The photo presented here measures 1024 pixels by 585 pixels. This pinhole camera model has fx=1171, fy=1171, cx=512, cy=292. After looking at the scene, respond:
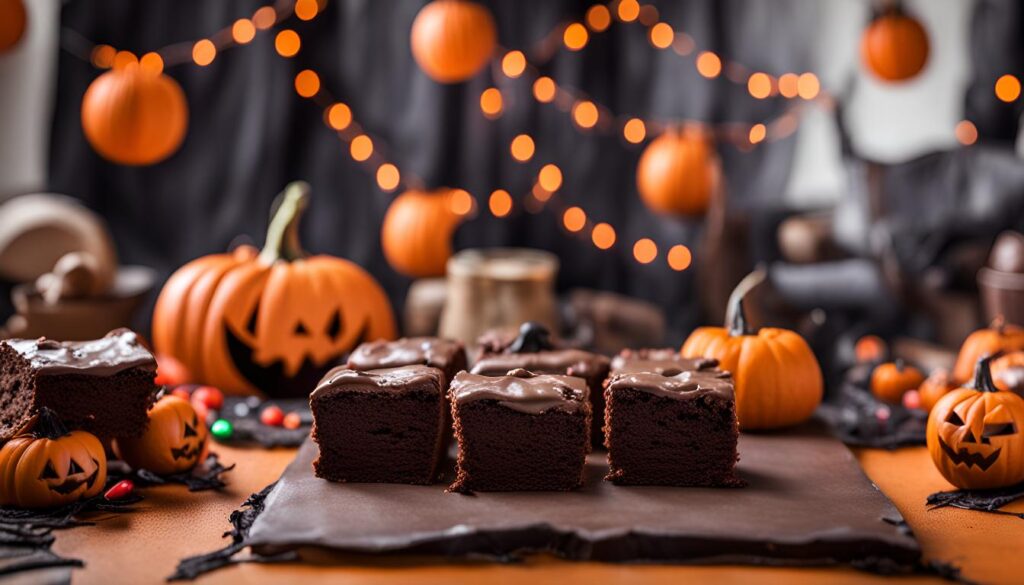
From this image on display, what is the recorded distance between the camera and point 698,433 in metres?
3.44

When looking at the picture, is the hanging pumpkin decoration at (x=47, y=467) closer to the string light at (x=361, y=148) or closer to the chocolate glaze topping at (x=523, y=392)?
the chocolate glaze topping at (x=523, y=392)

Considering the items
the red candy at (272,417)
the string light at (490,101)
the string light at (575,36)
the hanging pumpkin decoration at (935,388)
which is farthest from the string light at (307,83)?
the hanging pumpkin decoration at (935,388)

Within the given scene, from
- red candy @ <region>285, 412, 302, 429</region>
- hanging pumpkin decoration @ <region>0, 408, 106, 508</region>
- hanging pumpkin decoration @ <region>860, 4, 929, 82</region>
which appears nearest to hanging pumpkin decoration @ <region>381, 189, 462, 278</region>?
red candy @ <region>285, 412, 302, 429</region>

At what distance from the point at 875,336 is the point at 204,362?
3.40 m

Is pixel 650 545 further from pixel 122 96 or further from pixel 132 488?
pixel 122 96

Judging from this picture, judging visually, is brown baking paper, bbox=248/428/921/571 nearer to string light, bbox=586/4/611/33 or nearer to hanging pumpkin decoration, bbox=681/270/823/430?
hanging pumpkin decoration, bbox=681/270/823/430

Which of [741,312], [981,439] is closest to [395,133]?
[741,312]

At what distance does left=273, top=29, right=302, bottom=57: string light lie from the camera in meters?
6.02

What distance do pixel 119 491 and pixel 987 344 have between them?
3.06 m

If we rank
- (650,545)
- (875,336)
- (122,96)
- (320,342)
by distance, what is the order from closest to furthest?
(650,545)
(320,342)
(122,96)
(875,336)

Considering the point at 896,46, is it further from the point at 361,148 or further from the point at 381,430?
the point at 381,430

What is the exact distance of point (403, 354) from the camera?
147 inches

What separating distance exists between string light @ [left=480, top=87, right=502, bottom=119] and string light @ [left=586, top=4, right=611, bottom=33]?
61 cm

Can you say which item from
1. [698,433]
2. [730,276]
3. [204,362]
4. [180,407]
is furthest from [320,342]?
[730,276]
